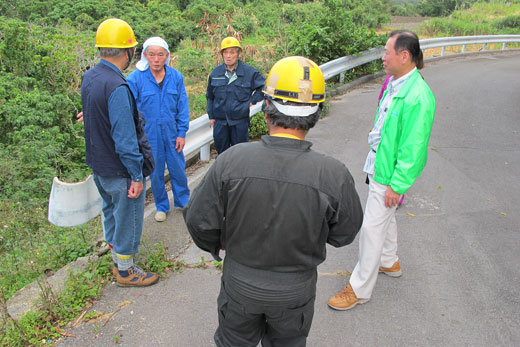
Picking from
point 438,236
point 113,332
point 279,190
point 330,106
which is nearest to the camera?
point 279,190

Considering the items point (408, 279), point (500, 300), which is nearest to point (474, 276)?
point (500, 300)

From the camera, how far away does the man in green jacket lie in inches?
121

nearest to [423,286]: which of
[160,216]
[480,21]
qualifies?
[160,216]

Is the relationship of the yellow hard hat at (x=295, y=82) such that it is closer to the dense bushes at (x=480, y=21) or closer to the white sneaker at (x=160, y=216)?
the white sneaker at (x=160, y=216)

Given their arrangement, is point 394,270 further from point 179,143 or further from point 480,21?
point 480,21

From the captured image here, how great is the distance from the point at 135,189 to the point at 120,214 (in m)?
0.27

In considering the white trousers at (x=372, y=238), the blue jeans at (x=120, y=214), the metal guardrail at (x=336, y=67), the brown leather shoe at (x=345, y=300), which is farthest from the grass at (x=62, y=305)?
the metal guardrail at (x=336, y=67)

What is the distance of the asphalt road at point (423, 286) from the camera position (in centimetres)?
318

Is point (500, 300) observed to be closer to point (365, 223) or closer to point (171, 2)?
point (365, 223)

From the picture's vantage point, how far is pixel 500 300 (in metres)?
3.59

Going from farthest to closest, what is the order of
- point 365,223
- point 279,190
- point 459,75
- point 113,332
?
point 459,75
point 365,223
point 113,332
point 279,190

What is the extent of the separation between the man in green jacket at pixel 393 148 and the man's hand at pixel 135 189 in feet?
5.98

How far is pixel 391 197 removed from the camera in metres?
3.17

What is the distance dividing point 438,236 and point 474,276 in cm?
73
